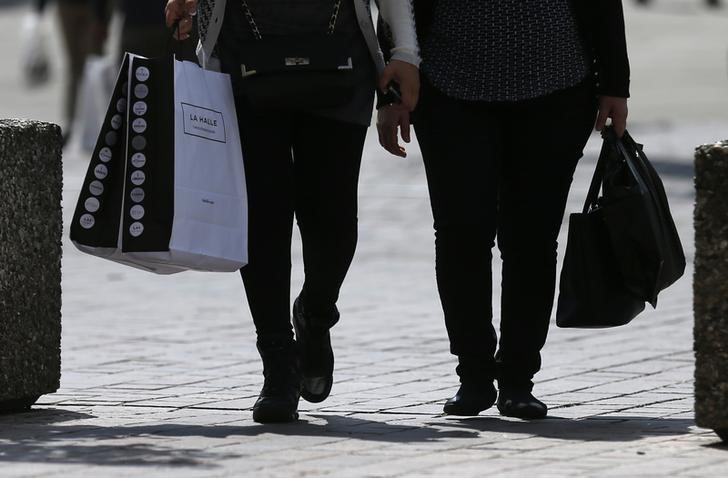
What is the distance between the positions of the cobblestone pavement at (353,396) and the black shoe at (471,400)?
0.09m

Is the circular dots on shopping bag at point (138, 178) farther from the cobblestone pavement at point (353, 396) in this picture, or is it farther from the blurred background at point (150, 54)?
the cobblestone pavement at point (353, 396)

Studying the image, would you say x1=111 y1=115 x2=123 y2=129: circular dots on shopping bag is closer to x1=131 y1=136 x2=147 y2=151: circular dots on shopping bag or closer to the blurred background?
x1=131 y1=136 x2=147 y2=151: circular dots on shopping bag

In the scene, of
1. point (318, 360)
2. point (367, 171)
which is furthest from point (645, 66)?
point (318, 360)

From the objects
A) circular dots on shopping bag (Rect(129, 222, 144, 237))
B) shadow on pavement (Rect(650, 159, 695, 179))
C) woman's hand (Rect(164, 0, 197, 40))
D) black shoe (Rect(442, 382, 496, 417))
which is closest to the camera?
circular dots on shopping bag (Rect(129, 222, 144, 237))

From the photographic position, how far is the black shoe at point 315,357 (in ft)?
17.9

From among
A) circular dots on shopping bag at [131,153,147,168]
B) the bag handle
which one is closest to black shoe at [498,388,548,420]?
the bag handle

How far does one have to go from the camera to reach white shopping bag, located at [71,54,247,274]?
4848 millimetres

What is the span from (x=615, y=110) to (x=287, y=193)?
0.97 m

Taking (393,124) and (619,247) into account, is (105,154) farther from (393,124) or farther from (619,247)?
(619,247)

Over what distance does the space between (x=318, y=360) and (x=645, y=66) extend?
18279 mm

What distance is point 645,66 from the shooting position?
23172mm

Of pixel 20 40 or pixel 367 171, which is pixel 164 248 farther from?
pixel 20 40

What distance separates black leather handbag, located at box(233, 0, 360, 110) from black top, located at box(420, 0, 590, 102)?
32cm

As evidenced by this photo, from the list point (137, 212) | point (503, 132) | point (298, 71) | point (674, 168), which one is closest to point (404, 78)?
point (298, 71)
